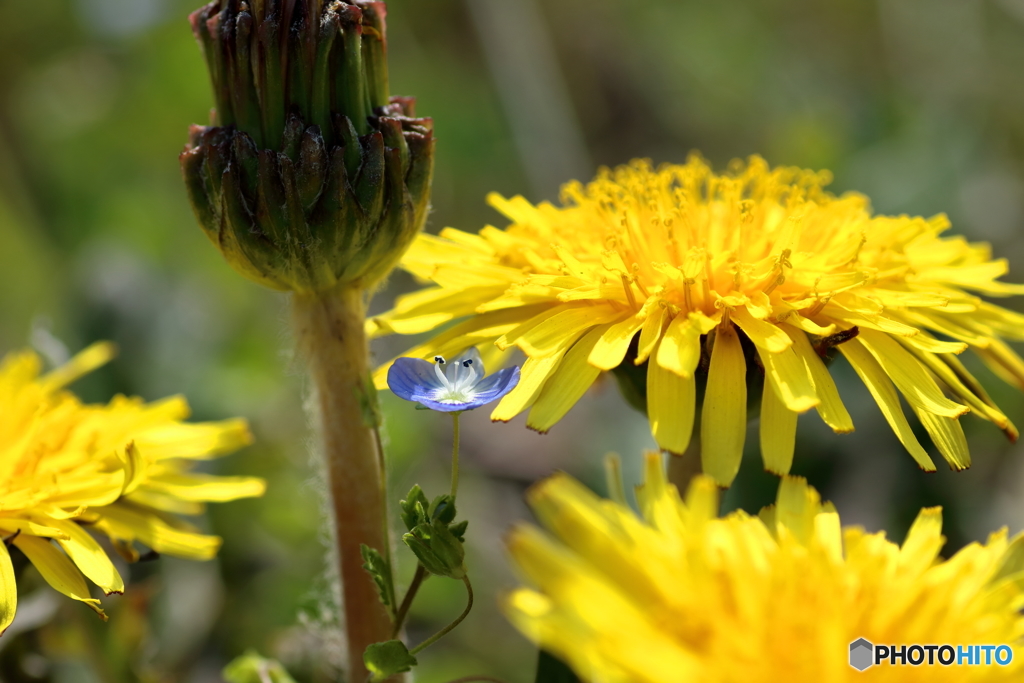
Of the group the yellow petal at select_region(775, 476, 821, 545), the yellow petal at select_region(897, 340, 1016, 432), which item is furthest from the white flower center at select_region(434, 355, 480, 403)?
the yellow petal at select_region(897, 340, 1016, 432)

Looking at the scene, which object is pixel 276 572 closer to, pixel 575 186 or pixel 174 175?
pixel 575 186

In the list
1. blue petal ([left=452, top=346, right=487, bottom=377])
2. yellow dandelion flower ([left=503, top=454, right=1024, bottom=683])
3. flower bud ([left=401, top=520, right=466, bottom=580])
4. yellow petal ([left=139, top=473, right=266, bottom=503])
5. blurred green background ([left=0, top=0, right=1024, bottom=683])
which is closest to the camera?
yellow dandelion flower ([left=503, top=454, right=1024, bottom=683])

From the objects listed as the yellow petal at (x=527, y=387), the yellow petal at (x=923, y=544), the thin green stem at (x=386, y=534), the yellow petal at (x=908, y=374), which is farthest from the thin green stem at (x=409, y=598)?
the yellow petal at (x=908, y=374)

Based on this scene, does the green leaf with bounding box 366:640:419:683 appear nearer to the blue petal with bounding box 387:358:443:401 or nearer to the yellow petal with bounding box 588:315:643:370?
the blue petal with bounding box 387:358:443:401

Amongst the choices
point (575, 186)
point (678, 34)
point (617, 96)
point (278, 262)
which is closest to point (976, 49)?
point (678, 34)

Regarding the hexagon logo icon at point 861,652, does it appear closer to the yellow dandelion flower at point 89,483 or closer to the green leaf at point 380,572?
the green leaf at point 380,572
